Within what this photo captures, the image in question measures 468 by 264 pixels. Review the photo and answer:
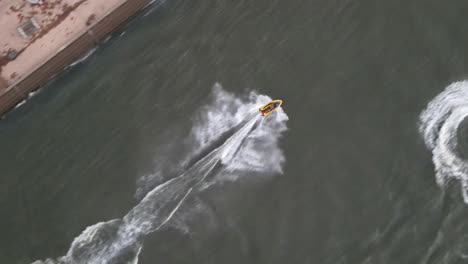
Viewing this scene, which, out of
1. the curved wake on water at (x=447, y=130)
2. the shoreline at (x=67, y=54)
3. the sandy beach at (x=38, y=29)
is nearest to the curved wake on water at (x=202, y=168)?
the shoreline at (x=67, y=54)

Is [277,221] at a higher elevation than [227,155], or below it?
below

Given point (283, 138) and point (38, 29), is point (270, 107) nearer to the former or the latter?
point (283, 138)

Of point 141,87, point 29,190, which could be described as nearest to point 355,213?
point 141,87

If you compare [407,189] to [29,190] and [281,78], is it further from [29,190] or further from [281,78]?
[29,190]

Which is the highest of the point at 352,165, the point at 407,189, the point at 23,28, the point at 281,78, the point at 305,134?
the point at 23,28

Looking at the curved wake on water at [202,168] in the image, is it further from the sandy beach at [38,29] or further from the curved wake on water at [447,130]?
the sandy beach at [38,29]

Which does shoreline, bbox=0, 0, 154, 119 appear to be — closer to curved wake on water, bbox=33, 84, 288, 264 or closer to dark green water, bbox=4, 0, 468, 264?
dark green water, bbox=4, 0, 468, 264

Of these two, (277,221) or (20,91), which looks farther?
(20,91)

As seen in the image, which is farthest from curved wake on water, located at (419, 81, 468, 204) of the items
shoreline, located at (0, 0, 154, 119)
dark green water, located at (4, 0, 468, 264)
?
shoreline, located at (0, 0, 154, 119)
